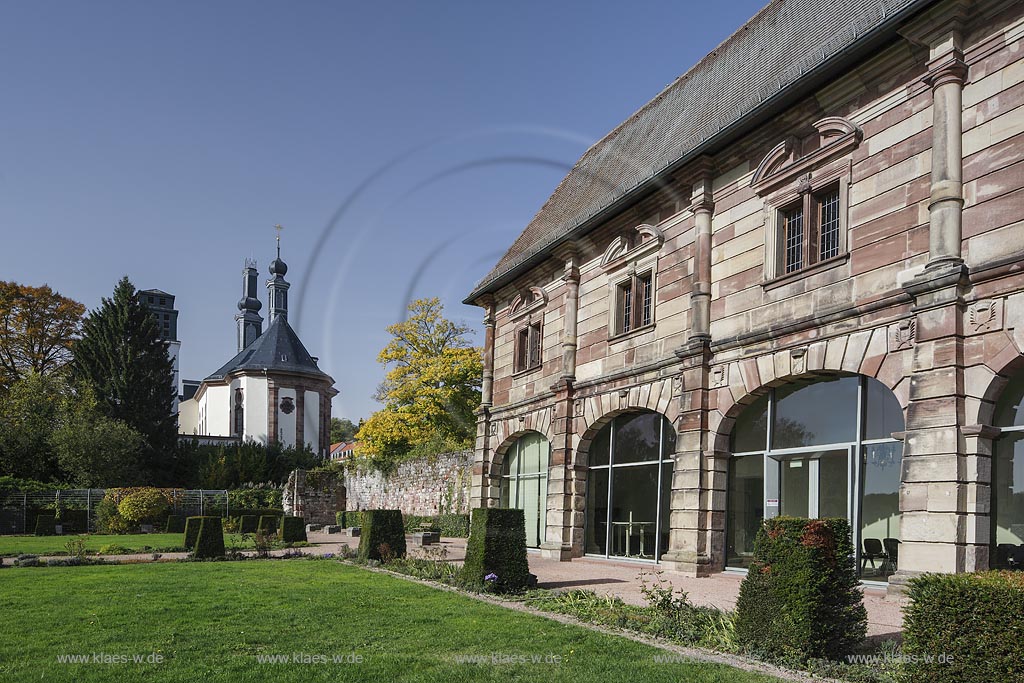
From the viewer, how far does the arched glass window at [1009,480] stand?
1055 cm

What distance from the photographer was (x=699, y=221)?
16.7 m

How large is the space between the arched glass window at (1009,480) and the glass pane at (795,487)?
3.41m

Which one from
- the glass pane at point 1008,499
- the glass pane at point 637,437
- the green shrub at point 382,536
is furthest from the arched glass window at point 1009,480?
the green shrub at point 382,536

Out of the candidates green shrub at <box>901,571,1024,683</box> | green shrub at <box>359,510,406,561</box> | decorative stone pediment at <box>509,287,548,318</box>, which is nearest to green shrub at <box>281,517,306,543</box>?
green shrub at <box>359,510,406,561</box>

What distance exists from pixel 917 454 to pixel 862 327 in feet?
7.44

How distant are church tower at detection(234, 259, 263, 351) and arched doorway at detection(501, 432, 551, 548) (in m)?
74.6

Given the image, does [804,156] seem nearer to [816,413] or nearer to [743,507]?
[816,413]

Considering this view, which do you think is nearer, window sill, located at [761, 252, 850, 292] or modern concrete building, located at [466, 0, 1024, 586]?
modern concrete building, located at [466, 0, 1024, 586]

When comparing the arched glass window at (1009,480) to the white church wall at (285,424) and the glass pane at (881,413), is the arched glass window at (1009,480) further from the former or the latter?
the white church wall at (285,424)

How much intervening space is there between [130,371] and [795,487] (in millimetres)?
45226

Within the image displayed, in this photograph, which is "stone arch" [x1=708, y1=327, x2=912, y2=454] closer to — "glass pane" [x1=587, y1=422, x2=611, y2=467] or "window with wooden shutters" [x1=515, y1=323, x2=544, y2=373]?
"glass pane" [x1=587, y1=422, x2=611, y2=467]

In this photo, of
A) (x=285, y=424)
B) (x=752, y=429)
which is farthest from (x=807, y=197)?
(x=285, y=424)

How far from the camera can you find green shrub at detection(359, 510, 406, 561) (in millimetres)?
19141

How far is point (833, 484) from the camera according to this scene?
1341cm
